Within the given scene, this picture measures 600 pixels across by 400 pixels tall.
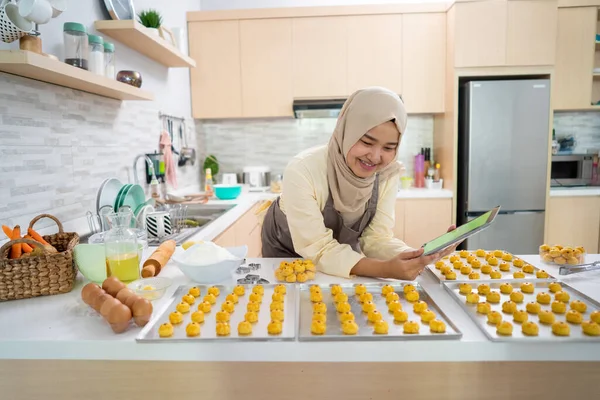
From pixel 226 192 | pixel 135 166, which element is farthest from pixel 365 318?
pixel 226 192

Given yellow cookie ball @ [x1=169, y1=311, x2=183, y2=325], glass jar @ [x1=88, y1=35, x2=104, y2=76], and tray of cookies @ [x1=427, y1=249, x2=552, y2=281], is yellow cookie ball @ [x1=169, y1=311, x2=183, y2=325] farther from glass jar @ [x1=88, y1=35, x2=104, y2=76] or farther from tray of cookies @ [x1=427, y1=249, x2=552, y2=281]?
glass jar @ [x1=88, y1=35, x2=104, y2=76]

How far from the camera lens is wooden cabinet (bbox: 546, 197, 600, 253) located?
3.45m

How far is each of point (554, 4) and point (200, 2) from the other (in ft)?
10.1

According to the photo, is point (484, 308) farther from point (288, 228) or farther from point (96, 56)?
point (96, 56)

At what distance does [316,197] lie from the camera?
1.52 m

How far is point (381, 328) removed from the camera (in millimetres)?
923

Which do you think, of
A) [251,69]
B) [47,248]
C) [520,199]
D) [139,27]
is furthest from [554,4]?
[47,248]

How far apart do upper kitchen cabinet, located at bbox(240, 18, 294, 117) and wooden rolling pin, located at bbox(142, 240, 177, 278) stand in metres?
2.42

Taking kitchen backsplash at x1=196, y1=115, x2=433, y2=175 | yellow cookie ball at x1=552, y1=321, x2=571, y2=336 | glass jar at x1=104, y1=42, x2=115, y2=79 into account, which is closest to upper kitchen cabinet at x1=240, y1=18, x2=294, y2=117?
kitchen backsplash at x1=196, y1=115, x2=433, y2=175

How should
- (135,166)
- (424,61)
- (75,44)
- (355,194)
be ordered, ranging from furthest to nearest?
(424,61), (135,166), (75,44), (355,194)

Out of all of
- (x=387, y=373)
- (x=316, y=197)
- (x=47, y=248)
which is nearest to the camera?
(x=387, y=373)

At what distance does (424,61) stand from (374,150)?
100 inches

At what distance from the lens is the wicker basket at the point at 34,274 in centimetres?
114

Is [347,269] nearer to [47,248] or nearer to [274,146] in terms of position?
[47,248]
